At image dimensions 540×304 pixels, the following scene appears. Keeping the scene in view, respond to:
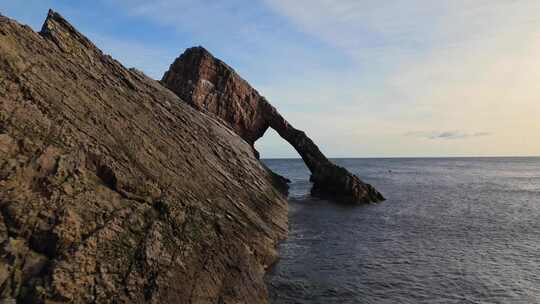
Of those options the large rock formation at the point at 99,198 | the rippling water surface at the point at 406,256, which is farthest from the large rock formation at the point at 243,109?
the large rock formation at the point at 99,198

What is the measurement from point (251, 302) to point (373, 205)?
129ft

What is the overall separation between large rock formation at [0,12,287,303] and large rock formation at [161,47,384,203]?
24166 mm

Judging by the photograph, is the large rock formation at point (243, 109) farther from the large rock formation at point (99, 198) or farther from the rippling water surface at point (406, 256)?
the large rock formation at point (99, 198)

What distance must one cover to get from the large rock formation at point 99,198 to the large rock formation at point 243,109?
24166mm

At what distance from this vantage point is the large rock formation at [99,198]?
13.4 metres

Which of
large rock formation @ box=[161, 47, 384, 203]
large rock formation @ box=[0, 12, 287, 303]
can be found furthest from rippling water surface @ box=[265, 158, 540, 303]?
large rock formation @ box=[161, 47, 384, 203]

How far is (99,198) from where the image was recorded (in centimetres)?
1609

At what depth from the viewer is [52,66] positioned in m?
20.4

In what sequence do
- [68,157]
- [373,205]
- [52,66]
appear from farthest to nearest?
[373,205] → [52,66] → [68,157]

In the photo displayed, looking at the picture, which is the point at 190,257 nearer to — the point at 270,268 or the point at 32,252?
the point at 32,252

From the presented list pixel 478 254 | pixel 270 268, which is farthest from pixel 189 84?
pixel 478 254

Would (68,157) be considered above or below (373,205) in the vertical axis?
above

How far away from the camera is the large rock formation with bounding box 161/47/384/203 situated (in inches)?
2047

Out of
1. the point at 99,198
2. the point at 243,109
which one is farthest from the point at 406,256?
the point at 243,109
